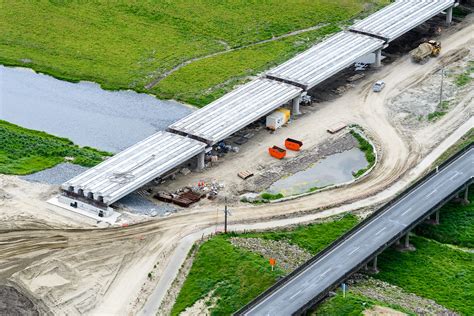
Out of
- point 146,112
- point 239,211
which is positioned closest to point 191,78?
point 146,112

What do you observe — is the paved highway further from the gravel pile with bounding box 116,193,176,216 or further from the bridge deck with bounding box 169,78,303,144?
the bridge deck with bounding box 169,78,303,144

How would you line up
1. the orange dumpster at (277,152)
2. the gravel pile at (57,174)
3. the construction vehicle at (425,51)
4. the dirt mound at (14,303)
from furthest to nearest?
the construction vehicle at (425,51), the orange dumpster at (277,152), the gravel pile at (57,174), the dirt mound at (14,303)

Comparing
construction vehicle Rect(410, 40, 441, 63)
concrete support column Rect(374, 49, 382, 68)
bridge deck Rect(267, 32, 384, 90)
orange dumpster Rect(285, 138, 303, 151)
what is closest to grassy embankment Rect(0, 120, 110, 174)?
orange dumpster Rect(285, 138, 303, 151)

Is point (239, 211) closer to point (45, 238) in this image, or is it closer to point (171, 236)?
point (171, 236)

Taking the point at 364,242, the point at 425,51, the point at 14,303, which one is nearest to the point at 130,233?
the point at 14,303

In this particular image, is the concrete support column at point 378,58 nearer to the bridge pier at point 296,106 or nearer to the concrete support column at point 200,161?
the bridge pier at point 296,106

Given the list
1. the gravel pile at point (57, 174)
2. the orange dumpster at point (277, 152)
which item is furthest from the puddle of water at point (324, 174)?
the gravel pile at point (57, 174)

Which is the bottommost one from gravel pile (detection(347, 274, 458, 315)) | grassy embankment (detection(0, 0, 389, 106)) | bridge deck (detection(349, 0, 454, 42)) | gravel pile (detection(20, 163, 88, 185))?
gravel pile (detection(347, 274, 458, 315))
